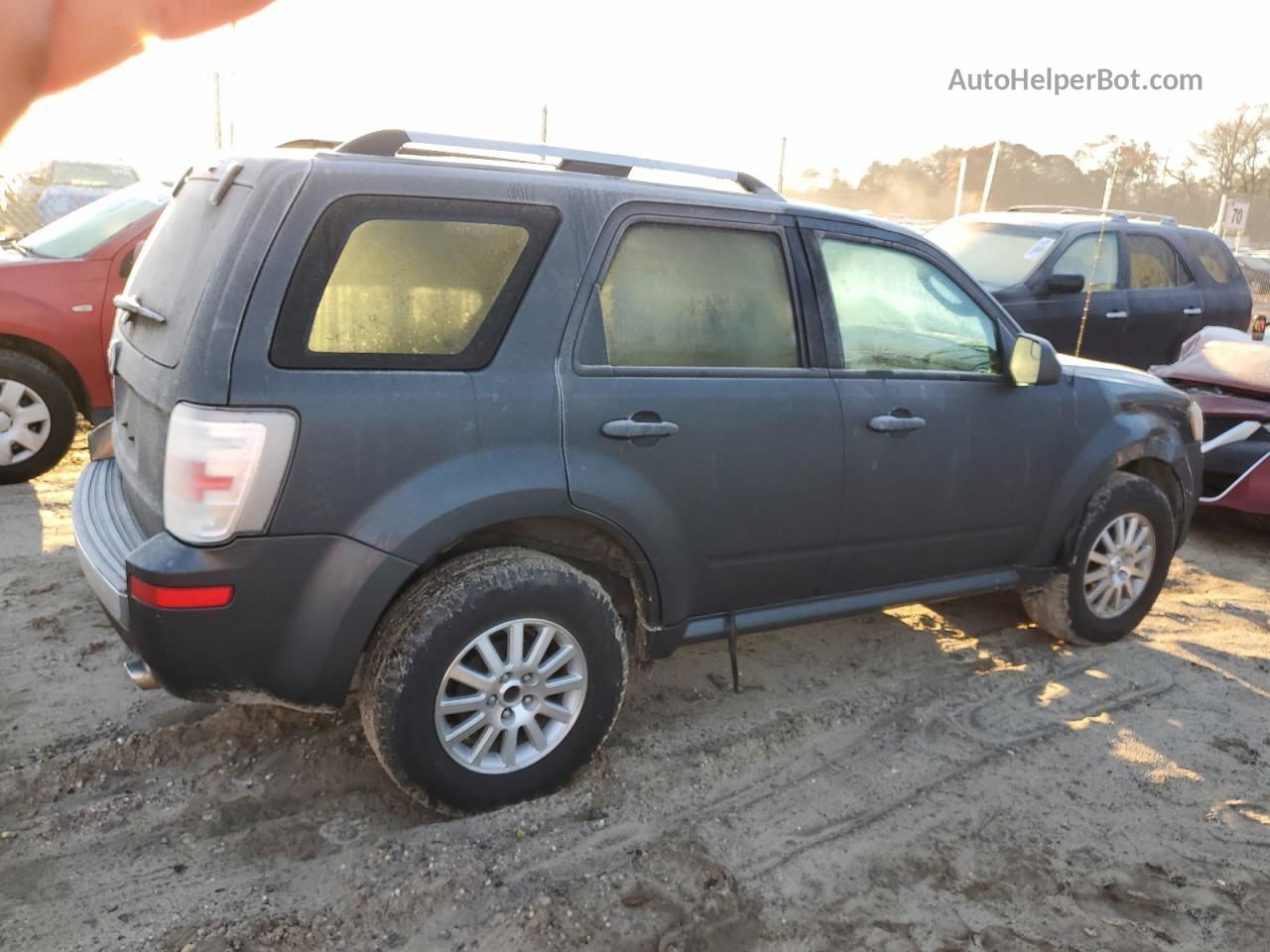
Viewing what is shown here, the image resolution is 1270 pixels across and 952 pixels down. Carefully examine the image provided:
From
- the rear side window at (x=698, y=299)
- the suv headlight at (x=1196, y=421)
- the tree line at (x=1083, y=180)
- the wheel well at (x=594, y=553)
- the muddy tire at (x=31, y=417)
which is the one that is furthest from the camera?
the tree line at (x=1083, y=180)

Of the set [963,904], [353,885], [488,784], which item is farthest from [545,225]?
[963,904]

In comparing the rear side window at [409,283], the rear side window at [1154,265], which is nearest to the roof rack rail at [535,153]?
the rear side window at [409,283]

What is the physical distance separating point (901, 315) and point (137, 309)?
8.40 feet

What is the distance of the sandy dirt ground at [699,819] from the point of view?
Answer: 9.07ft

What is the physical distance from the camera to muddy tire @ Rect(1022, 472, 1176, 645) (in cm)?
453

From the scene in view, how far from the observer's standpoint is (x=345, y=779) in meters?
3.35

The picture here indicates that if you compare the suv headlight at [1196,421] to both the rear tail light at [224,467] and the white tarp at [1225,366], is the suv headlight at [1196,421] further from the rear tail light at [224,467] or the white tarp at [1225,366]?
the rear tail light at [224,467]

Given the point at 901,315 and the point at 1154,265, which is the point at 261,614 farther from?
the point at 1154,265

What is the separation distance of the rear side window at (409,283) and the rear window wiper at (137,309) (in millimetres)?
505

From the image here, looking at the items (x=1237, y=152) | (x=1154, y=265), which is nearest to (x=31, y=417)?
(x=1154, y=265)

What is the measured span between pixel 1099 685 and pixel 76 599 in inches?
166

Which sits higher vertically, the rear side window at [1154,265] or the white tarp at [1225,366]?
the rear side window at [1154,265]

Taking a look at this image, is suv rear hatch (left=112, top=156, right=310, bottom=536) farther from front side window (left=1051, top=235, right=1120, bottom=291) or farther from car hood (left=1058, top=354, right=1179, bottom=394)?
front side window (left=1051, top=235, right=1120, bottom=291)

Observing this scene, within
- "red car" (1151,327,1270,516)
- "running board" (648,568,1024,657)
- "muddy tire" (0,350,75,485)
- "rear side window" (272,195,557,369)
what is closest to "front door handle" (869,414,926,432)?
"running board" (648,568,1024,657)
